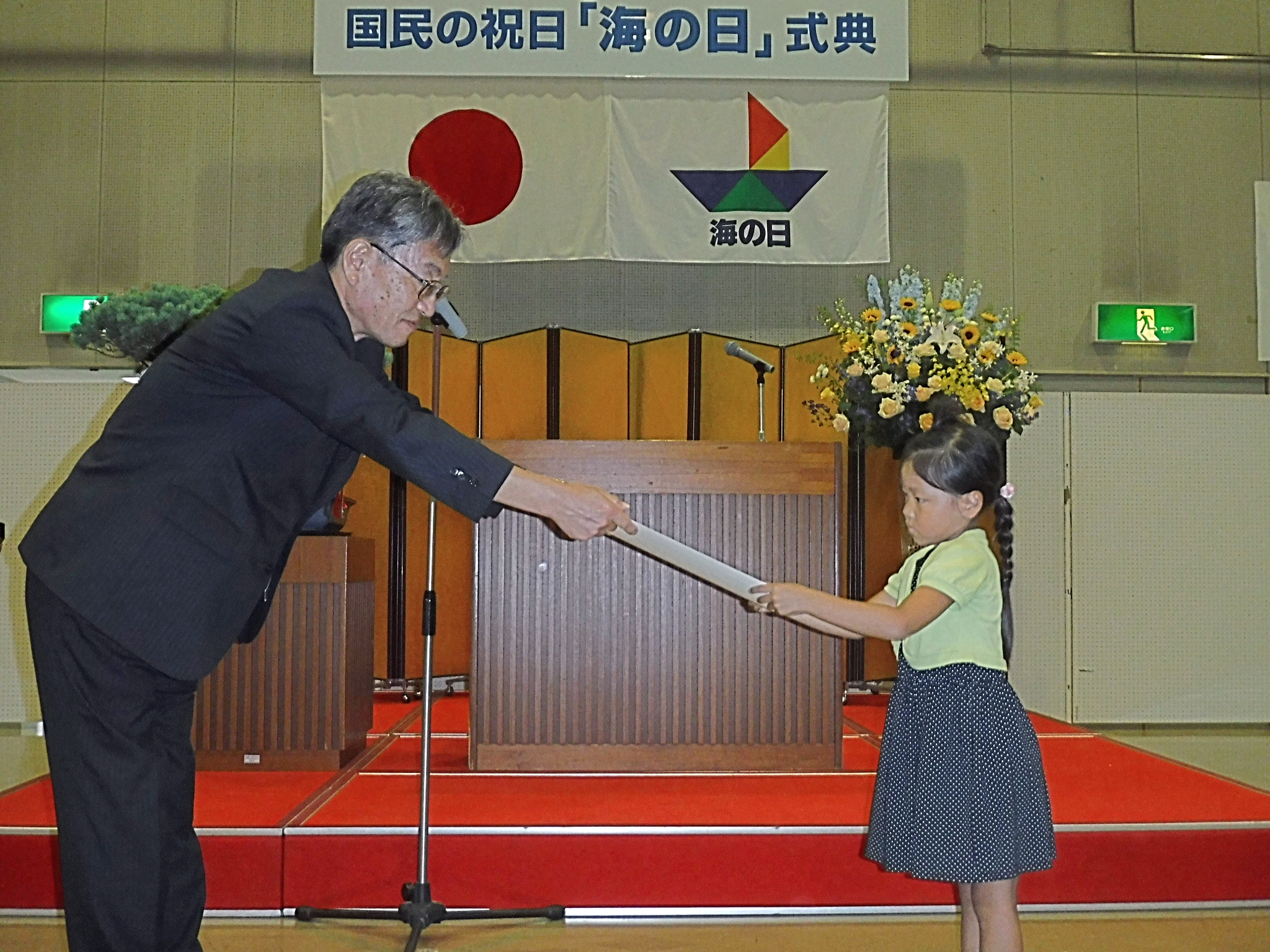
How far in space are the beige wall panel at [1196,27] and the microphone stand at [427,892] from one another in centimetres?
570

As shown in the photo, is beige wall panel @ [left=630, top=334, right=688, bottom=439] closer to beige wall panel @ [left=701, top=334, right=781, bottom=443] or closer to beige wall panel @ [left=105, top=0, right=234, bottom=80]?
beige wall panel @ [left=701, top=334, right=781, bottom=443]

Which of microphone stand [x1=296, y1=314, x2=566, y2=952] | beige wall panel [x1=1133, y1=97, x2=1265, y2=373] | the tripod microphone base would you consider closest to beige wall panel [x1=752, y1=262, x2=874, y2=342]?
beige wall panel [x1=1133, y1=97, x2=1265, y2=373]

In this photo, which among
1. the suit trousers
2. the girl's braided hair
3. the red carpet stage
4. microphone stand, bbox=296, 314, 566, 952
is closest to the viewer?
the suit trousers

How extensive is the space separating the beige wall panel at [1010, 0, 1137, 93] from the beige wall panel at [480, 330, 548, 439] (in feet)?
10.1

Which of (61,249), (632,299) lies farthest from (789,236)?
(61,249)

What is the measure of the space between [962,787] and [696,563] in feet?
1.96

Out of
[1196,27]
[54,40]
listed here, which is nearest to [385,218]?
[54,40]

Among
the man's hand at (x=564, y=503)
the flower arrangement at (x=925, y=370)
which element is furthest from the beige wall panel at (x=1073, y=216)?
the man's hand at (x=564, y=503)

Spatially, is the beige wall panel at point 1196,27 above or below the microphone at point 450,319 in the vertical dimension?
above

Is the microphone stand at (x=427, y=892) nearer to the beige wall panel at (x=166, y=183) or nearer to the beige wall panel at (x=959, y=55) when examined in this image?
the beige wall panel at (x=166, y=183)

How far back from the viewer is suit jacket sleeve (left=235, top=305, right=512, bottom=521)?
1.69 metres

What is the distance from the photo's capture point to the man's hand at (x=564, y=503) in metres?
1.83

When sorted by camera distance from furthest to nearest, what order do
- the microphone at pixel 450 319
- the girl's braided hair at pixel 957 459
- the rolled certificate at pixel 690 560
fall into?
1. the microphone at pixel 450 319
2. the girl's braided hair at pixel 957 459
3. the rolled certificate at pixel 690 560

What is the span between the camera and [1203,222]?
6801 millimetres
